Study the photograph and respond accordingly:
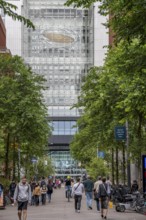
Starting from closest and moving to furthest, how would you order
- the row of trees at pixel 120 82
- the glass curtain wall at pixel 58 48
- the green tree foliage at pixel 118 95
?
the row of trees at pixel 120 82
the green tree foliage at pixel 118 95
the glass curtain wall at pixel 58 48

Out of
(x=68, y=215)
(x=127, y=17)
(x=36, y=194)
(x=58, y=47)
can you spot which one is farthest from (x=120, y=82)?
(x=58, y=47)

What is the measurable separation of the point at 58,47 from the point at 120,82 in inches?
4837

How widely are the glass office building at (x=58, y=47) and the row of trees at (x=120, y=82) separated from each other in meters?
93.1

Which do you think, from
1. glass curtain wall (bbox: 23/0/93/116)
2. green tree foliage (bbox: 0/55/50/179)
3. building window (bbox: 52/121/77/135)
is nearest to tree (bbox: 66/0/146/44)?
green tree foliage (bbox: 0/55/50/179)

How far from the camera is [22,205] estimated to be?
18.3m

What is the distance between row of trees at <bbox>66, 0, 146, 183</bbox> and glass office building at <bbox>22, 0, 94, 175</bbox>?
305 ft

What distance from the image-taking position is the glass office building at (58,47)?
142250 mm

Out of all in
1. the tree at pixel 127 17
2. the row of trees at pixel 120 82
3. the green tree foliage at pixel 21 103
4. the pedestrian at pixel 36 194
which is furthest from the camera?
the green tree foliage at pixel 21 103

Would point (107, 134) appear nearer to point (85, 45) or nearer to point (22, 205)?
point (22, 205)

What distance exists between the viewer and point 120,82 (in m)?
24.8

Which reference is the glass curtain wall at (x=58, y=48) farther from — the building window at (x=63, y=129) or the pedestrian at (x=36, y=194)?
the pedestrian at (x=36, y=194)

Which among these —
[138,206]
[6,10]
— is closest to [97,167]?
[138,206]

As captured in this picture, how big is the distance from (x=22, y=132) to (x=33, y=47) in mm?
110293

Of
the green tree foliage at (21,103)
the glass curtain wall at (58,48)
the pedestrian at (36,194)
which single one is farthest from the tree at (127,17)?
the glass curtain wall at (58,48)
